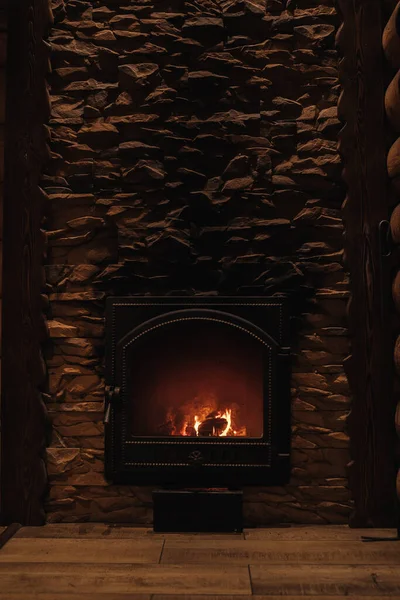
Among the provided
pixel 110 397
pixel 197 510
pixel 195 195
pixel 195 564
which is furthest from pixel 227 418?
pixel 195 195

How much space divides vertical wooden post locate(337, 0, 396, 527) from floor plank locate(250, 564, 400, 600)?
51 centimetres

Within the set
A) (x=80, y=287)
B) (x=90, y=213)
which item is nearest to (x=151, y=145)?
(x=90, y=213)

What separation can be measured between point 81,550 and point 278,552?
2.71 ft

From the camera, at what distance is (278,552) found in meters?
2.56

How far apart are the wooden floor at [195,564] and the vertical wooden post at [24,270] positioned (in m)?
0.27

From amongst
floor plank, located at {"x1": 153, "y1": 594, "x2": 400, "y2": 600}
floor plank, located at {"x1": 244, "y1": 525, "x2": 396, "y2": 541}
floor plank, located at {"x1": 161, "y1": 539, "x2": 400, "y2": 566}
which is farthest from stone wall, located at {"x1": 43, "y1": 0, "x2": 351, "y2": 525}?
floor plank, located at {"x1": 153, "y1": 594, "x2": 400, "y2": 600}

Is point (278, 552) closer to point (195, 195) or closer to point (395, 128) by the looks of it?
point (195, 195)

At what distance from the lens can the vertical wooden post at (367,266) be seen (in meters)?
2.86

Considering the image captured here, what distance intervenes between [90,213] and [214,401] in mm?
1097

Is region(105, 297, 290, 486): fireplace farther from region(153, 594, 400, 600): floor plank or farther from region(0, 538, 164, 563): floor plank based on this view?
region(153, 594, 400, 600): floor plank

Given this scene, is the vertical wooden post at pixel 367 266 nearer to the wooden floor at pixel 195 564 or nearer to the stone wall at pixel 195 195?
the stone wall at pixel 195 195

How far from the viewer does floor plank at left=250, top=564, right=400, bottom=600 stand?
218 cm

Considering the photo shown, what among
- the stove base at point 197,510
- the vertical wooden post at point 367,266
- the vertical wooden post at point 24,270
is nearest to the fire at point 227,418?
the stove base at point 197,510

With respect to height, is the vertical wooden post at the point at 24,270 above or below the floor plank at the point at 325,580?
above
